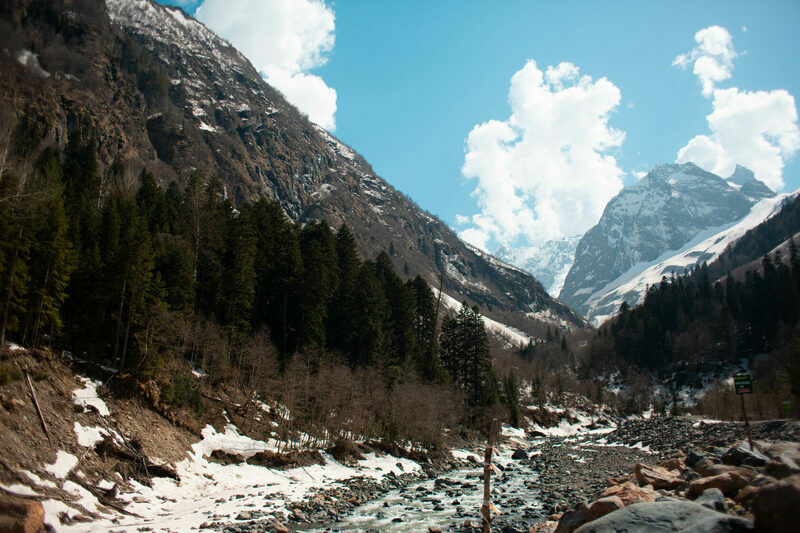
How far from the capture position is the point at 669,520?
9.62 m

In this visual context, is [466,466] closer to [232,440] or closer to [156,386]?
[232,440]

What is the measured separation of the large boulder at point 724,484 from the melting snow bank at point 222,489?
654 inches

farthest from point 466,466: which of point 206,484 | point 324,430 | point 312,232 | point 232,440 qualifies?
point 312,232

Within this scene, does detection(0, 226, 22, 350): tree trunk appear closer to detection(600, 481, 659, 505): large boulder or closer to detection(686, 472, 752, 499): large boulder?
detection(600, 481, 659, 505): large boulder

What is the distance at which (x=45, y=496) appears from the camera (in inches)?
642

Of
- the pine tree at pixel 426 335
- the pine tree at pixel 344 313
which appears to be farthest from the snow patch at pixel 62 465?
the pine tree at pixel 426 335

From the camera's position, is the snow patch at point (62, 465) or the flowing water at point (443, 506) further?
the flowing water at point (443, 506)

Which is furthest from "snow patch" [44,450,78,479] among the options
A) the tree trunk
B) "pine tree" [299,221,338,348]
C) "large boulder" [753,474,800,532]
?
"pine tree" [299,221,338,348]

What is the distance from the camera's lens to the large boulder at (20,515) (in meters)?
12.8

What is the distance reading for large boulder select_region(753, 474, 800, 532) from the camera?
7527mm

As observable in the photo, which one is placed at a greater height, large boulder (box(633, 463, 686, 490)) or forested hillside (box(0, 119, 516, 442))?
forested hillside (box(0, 119, 516, 442))

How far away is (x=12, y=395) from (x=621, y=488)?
25998 millimetres

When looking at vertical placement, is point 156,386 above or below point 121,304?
below

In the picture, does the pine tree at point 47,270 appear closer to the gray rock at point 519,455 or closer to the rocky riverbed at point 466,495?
the rocky riverbed at point 466,495
